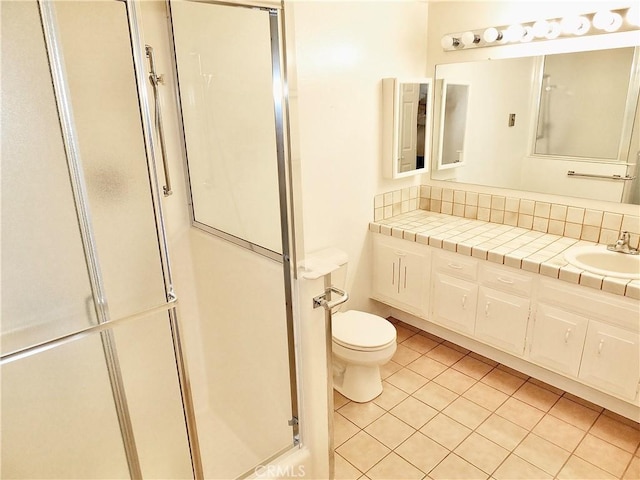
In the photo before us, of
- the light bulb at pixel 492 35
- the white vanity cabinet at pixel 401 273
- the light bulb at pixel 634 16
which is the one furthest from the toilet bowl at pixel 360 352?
the light bulb at pixel 634 16

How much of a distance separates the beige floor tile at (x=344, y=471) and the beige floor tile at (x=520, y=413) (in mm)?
868

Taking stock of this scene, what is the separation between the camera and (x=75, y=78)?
1.31m

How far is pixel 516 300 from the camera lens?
223cm

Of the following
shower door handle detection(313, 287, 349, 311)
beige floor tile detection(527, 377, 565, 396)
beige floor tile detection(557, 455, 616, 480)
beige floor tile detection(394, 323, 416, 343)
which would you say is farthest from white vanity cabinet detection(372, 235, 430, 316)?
shower door handle detection(313, 287, 349, 311)

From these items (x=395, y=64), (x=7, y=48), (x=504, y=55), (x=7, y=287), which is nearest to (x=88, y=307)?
(x=7, y=287)

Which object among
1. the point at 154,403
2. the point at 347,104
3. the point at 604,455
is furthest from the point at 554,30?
the point at 154,403

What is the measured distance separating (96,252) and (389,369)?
1.84 m

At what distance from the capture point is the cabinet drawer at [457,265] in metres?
2.39

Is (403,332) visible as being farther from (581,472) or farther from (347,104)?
(347,104)

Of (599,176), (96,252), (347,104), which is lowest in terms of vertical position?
(96,252)

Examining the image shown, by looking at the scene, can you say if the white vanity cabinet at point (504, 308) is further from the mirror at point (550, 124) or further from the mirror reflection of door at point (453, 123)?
the mirror reflection of door at point (453, 123)

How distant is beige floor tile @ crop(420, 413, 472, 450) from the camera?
199 centimetres

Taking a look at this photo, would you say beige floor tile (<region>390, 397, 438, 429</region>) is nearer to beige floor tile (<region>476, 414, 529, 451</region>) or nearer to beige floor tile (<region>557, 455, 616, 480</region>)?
beige floor tile (<region>476, 414, 529, 451</region>)

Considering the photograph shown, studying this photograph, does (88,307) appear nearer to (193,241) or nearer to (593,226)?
(193,241)
